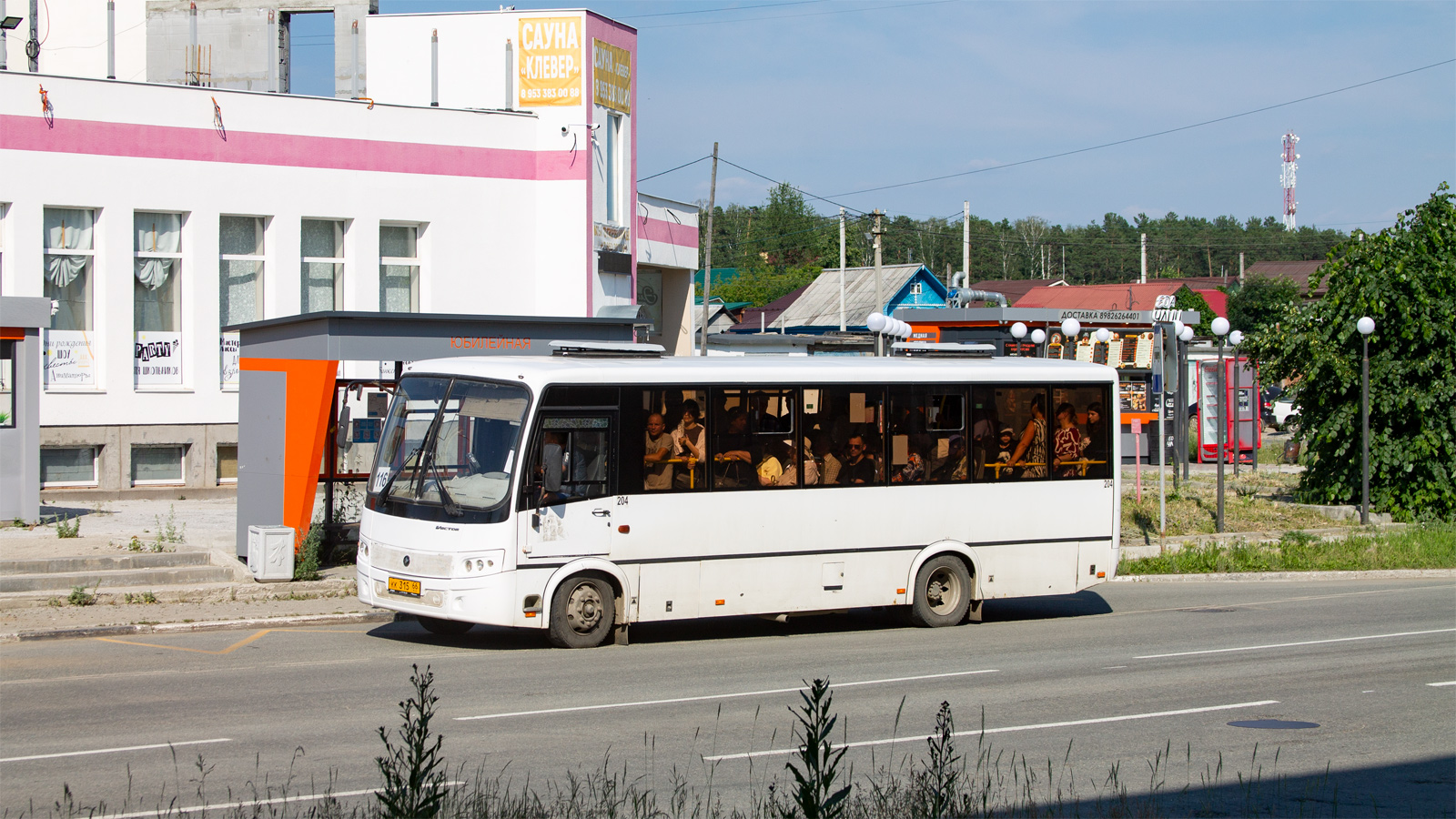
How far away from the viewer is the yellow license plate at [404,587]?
1192cm

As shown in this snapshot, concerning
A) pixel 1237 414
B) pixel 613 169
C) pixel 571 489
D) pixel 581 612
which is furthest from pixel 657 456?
pixel 1237 414

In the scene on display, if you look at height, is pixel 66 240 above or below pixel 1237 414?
above

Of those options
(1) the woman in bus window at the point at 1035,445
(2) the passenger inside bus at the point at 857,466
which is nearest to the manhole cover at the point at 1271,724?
(2) the passenger inside bus at the point at 857,466

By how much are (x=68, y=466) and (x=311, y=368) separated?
11669 millimetres

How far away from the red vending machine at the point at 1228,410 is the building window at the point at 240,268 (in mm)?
23740

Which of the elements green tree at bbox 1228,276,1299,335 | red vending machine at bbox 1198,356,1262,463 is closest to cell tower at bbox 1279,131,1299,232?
green tree at bbox 1228,276,1299,335

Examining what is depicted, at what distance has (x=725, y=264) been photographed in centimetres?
13850

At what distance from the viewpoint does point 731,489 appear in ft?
42.3

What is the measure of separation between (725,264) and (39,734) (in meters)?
131

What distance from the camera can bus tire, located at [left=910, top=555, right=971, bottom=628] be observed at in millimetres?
13891

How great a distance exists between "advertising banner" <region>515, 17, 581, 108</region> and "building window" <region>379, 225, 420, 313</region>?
4.00 meters

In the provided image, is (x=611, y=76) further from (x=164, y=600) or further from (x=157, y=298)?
(x=164, y=600)

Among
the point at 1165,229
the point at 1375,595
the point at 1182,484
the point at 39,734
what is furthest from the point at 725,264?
the point at 39,734

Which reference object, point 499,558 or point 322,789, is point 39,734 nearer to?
point 322,789
